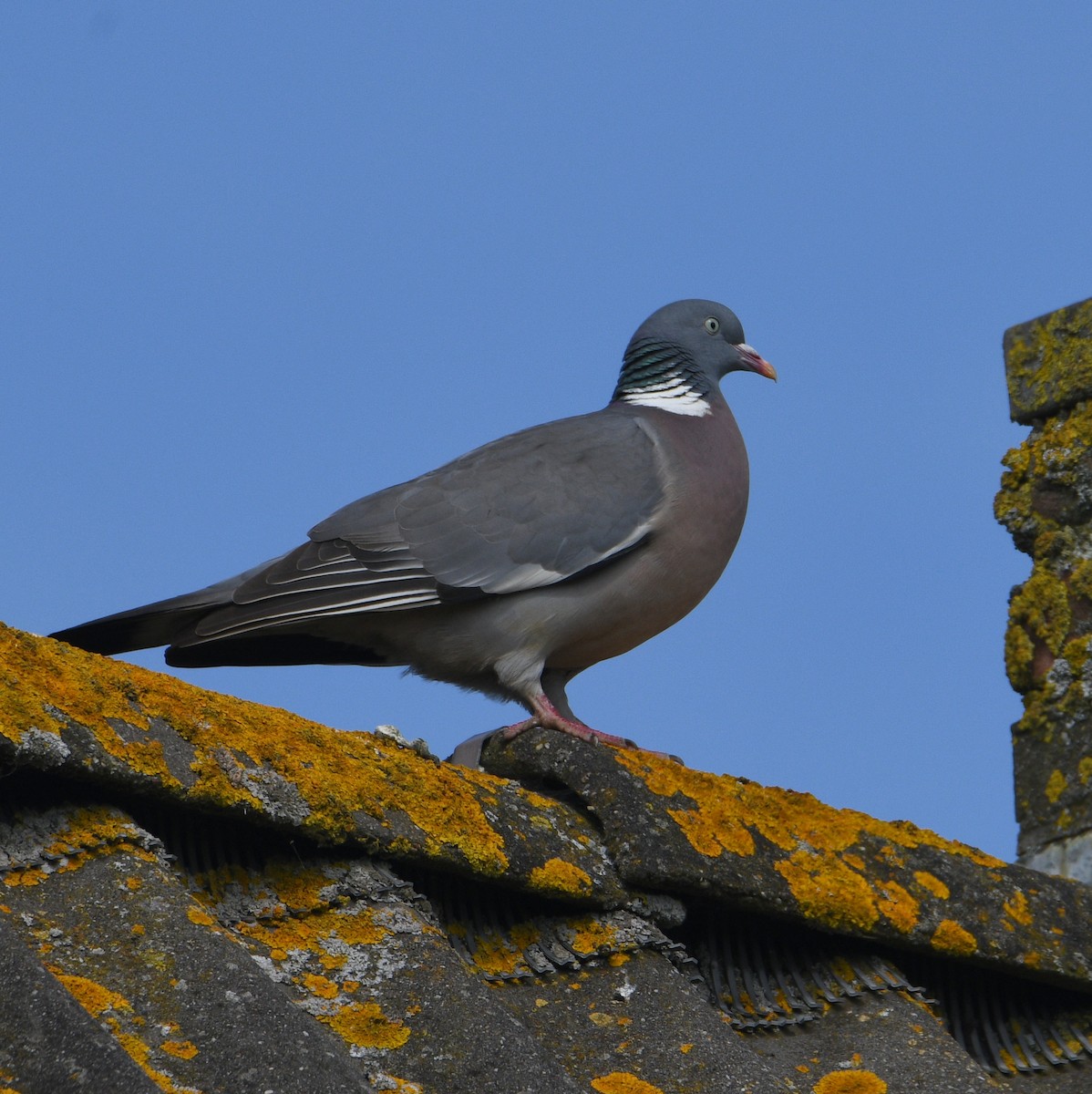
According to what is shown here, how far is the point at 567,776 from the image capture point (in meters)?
3.26

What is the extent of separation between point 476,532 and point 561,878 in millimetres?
1861

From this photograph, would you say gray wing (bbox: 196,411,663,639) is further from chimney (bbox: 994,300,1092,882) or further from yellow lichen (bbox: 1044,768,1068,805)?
yellow lichen (bbox: 1044,768,1068,805)

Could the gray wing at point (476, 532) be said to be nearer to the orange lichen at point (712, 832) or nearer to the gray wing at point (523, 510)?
the gray wing at point (523, 510)

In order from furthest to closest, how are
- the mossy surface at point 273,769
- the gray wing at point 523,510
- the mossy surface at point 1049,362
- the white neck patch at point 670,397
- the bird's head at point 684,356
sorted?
1. the bird's head at point 684,356
2. the white neck patch at point 670,397
3. the gray wing at point 523,510
4. the mossy surface at point 1049,362
5. the mossy surface at point 273,769

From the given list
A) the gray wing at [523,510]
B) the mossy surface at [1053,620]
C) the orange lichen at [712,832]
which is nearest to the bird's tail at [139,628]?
the gray wing at [523,510]

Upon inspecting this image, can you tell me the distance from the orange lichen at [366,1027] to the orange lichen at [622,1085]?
34 cm

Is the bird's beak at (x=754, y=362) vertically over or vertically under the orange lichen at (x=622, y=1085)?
over

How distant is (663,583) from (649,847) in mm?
1775

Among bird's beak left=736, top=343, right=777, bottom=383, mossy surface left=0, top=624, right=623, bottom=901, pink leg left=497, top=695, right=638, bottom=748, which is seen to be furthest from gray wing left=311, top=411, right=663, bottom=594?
mossy surface left=0, top=624, right=623, bottom=901

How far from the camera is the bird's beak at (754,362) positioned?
5.81 metres

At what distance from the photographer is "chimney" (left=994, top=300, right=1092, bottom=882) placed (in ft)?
13.5

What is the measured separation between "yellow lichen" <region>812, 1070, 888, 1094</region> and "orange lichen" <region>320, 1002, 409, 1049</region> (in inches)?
32.4

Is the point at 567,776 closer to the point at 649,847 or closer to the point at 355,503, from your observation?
the point at 649,847

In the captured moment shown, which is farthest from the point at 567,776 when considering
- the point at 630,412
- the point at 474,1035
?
the point at 630,412
